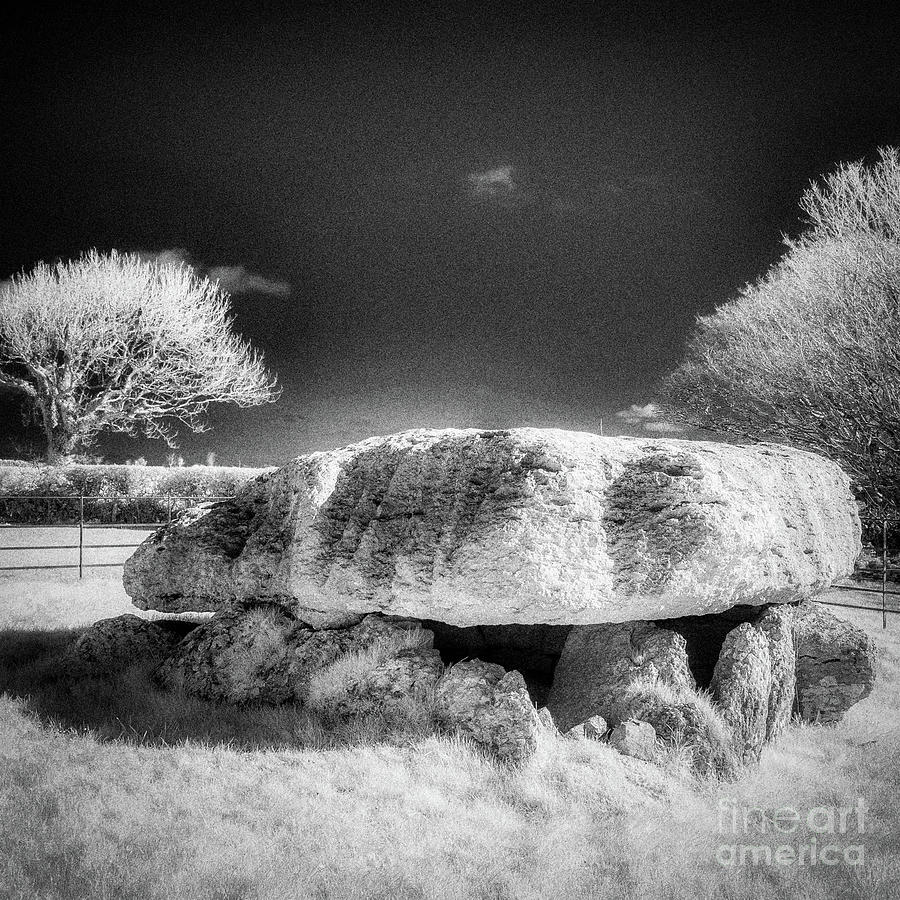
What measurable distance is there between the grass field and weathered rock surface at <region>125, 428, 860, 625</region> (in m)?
0.90

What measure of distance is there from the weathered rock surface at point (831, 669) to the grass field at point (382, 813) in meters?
0.28

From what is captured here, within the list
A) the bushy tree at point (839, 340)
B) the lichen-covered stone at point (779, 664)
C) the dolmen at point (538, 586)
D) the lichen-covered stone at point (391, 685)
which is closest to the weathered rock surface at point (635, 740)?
the dolmen at point (538, 586)

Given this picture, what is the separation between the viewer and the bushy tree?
1265 cm

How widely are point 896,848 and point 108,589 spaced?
9.77m

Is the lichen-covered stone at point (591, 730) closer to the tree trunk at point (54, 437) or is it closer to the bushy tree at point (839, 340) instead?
the bushy tree at point (839, 340)

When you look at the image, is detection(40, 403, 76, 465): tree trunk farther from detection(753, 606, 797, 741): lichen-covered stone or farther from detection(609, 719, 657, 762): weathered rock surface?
detection(753, 606, 797, 741): lichen-covered stone

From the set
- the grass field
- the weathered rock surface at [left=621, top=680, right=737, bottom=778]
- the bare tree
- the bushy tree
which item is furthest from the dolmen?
the bare tree

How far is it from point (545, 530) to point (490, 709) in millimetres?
1152

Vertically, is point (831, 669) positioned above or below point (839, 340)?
below

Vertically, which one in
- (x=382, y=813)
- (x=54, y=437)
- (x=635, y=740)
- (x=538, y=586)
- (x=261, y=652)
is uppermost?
(x=54, y=437)

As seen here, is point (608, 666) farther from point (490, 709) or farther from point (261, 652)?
point (261, 652)

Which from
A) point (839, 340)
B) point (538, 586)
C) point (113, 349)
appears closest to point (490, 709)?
point (538, 586)

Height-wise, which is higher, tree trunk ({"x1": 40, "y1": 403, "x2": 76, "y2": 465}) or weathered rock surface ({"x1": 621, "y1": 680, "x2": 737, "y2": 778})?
tree trunk ({"x1": 40, "y1": 403, "x2": 76, "y2": 465})

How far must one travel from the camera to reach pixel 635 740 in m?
4.42
